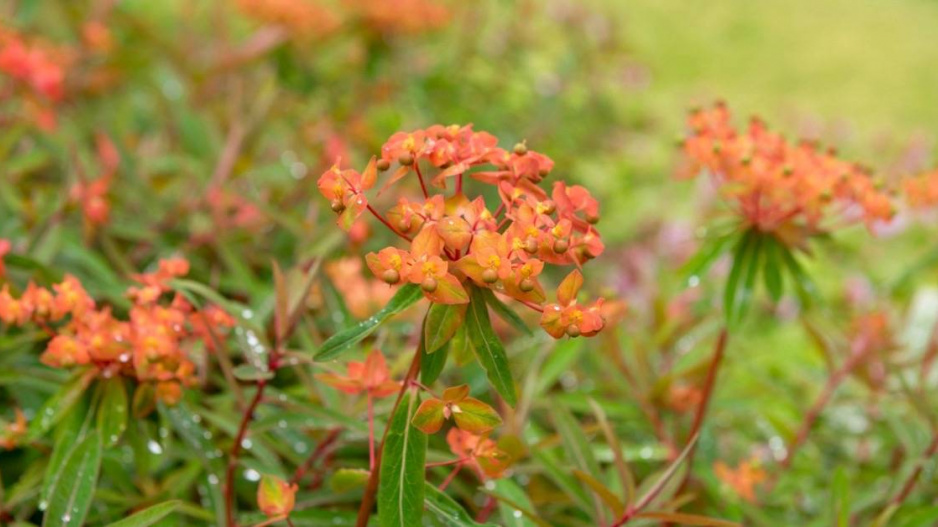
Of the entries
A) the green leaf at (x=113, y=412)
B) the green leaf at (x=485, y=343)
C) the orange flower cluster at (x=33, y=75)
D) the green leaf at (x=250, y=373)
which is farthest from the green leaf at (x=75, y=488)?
the orange flower cluster at (x=33, y=75)

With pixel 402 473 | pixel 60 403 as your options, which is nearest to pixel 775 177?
pixel 402 473

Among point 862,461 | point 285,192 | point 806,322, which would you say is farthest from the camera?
point 285,192

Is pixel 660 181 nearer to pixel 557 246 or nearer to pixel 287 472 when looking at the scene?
pixel 287 472

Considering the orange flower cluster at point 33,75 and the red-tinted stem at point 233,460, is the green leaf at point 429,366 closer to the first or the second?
the red-tinted stem at point 233,460

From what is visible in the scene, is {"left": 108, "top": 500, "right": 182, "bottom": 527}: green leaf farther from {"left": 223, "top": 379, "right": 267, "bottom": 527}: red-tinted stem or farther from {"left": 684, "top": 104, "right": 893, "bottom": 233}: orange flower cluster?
{"left": 684, "top": 104, "right": 893, "bottom": 233}: orange flower cluster

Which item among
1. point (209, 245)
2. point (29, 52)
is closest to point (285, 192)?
point (209, 245)

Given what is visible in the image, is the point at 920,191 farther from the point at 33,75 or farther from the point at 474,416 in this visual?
the point at 33,75
